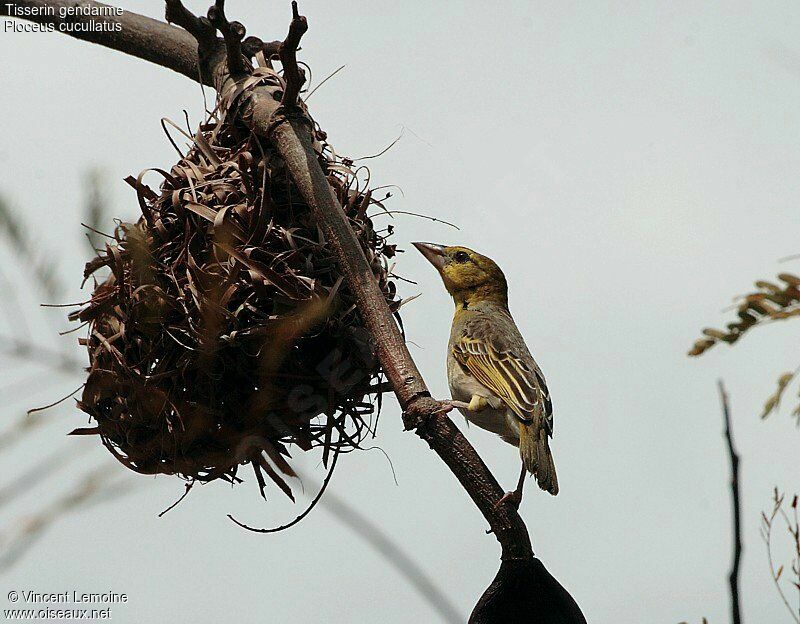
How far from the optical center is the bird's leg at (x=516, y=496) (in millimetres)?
2225

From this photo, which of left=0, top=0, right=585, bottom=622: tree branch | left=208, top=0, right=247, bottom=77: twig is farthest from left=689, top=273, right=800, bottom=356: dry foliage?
left=208, top=0, right=247, bottom=77: twig

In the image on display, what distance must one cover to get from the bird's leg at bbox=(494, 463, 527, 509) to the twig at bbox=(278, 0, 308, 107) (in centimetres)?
131

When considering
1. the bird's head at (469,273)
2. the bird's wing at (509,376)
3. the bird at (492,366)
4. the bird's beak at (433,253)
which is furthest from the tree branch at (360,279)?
the bird's head at (469,273)

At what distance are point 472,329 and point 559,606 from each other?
197 cm

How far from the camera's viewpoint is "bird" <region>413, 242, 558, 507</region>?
3258 millimetres

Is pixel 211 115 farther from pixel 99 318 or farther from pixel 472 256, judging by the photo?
pixel 472 256

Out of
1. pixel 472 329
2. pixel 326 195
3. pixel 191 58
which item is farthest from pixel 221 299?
pixel 472 329

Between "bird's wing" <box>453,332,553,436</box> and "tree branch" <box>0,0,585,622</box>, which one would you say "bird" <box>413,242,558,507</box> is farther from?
"tree branch" <box>0,0,585,622</box>

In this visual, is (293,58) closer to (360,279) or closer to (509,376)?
(360,279)

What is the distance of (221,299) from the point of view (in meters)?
2.71

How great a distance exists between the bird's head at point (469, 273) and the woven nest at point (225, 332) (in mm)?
1101

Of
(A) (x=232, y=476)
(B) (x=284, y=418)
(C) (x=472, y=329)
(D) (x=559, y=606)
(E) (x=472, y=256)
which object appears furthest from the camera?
(E) (x=472, y=256)

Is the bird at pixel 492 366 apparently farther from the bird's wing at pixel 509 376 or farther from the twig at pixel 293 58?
the twig at pixel 293 58

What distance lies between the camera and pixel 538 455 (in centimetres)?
316
